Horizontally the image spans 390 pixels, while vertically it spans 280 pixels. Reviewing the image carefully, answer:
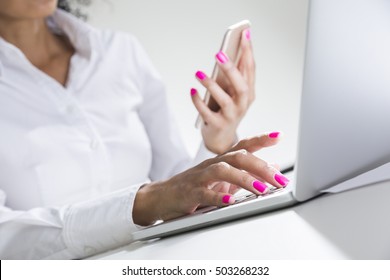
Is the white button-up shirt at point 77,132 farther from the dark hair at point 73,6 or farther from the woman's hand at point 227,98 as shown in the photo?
the dark hair at point 73,6

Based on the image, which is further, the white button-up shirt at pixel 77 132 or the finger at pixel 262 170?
the white button-up shirt at pixel 77 132

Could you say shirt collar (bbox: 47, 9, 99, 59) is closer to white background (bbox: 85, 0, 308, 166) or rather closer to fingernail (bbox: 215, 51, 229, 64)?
fingernail (bbox: 215, 51, 229, 64)

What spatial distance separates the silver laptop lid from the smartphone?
1.73 ft

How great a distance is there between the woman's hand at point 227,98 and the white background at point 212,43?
1178mm

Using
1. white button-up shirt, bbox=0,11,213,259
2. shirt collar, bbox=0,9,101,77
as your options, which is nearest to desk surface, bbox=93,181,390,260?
white button-up shirt, bbox=0,11,213,259

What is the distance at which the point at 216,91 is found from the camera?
1.15 m

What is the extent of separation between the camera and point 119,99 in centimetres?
149

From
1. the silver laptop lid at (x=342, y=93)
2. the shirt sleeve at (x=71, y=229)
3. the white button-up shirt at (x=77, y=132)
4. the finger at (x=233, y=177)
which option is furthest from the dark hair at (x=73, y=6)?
the silver laptop lid at (x=342, y=93)

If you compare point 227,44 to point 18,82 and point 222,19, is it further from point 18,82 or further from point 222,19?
point 222,19

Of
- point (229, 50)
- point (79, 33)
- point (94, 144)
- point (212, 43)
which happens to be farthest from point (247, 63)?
point (212, 43)

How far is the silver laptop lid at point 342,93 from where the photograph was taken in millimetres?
558

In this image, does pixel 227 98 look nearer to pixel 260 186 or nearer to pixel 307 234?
pixel 260 186

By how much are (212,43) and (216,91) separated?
144cm

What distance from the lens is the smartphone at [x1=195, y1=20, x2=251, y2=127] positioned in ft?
3.73
